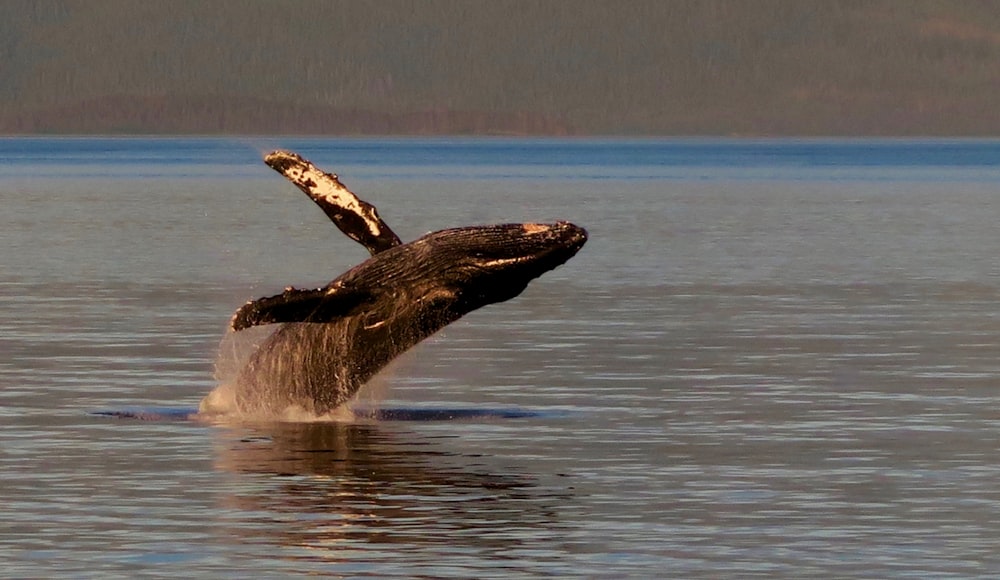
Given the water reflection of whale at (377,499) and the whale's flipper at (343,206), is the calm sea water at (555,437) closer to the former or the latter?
the water reflection of whale at (377,499)

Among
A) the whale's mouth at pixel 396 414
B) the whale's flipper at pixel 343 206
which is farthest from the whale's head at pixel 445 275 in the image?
the whale's mouth at pixel 396 414

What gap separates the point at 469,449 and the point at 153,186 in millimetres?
128536

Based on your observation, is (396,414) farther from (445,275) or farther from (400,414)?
(445,275)

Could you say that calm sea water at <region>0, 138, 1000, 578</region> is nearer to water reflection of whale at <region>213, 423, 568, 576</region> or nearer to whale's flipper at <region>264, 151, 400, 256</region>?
water reflection of whale at <region>213, 423, 568, 576</region>

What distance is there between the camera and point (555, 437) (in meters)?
26.2

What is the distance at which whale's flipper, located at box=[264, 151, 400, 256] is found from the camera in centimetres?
2727

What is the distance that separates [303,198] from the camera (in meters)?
133

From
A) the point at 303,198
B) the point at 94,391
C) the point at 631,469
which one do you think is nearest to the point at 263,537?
the point at 631,469

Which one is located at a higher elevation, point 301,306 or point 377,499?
point 301,306

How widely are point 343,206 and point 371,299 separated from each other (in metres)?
1.47

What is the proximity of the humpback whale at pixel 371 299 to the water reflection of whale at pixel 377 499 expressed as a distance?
2.41 ft

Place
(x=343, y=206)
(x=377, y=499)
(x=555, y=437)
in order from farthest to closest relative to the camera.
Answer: (x=343, y=206) < (x=555, y=437) < (x=377, y=499)

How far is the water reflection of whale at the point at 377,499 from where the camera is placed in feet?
63.4

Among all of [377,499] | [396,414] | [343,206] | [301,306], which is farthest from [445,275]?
[377,499]
